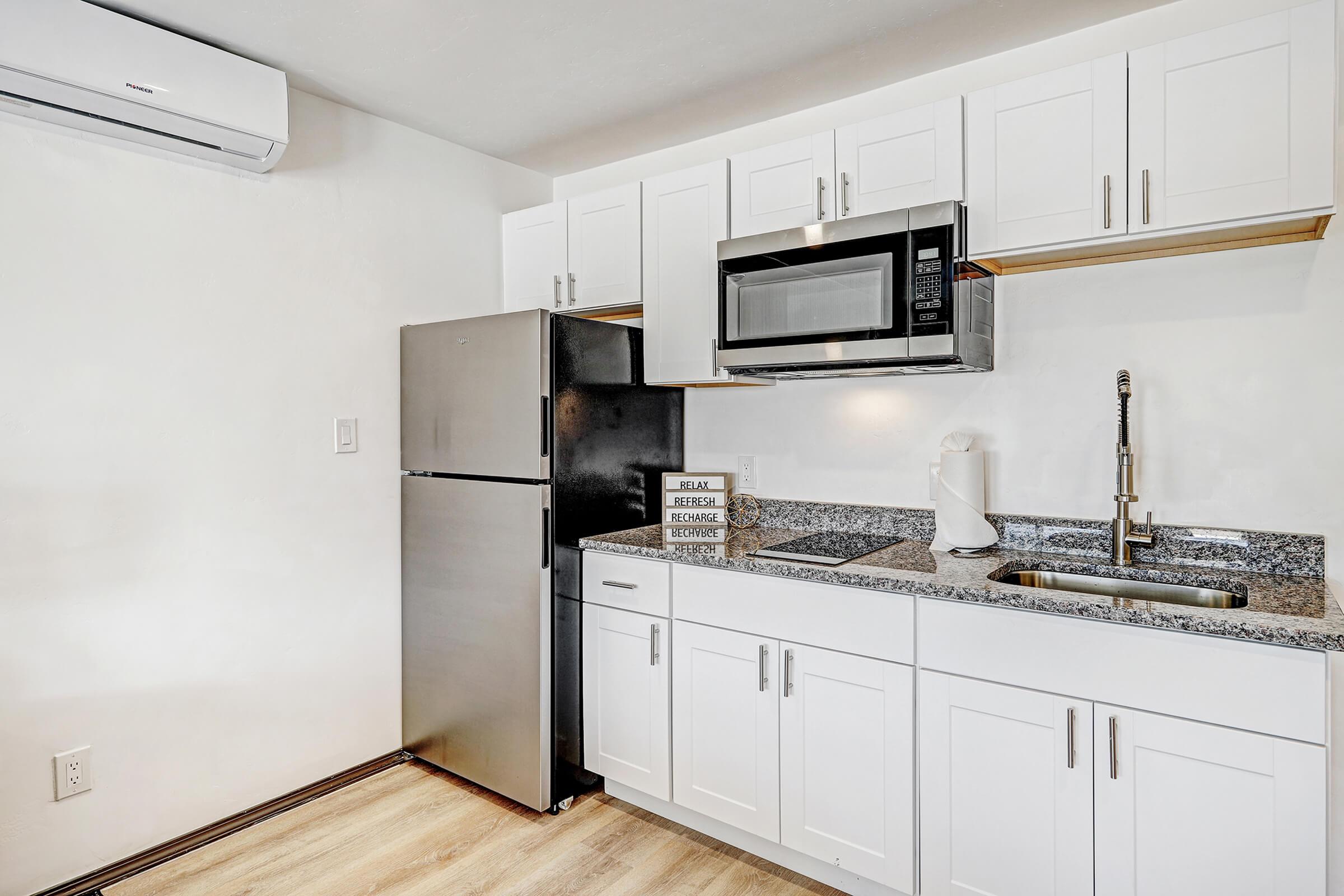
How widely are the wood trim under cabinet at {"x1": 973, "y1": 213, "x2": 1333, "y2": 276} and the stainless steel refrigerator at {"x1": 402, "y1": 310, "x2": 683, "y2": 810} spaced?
1284 mm

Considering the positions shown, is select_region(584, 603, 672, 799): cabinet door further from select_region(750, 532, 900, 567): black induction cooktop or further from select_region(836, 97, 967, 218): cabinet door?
select_region(836, 97, 967, 218): cabinet door

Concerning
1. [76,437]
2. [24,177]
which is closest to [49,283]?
[24,177]

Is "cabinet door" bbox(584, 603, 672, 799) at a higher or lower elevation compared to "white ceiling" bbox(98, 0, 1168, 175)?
lower

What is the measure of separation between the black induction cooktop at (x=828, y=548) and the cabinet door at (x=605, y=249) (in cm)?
106

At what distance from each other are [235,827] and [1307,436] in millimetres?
3242

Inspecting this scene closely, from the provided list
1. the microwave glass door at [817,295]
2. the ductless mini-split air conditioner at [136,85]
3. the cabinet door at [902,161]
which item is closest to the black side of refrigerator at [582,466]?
the microwave glass door at [817,295]

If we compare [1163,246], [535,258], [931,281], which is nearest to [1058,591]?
[931,281]

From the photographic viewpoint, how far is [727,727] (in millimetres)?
2180

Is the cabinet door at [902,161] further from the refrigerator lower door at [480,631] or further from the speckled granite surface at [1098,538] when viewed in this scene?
the refrigerator lower door at [480,631]

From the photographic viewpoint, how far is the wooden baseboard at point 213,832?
81.0 inches

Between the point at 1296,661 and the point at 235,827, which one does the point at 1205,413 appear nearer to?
the point at 1296,661

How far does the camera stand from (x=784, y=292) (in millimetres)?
2225

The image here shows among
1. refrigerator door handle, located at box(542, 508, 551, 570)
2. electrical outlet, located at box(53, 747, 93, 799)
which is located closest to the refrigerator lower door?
refrigerator door handle, located at box(542, 508, 551, 570)

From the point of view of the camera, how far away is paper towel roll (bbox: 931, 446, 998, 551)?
218cm
